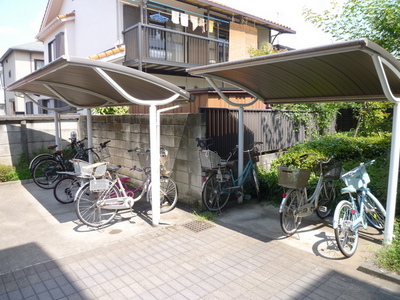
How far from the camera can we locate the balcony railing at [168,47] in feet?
33.6

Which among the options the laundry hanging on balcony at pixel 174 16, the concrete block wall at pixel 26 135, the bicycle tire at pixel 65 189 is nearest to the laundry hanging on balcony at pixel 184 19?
the laundry hanging on balcony at pixel 174 16

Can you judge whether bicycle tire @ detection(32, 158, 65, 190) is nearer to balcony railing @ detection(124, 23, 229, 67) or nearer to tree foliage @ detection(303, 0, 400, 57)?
balcony railing @ detection(124, 23, 229, 67)

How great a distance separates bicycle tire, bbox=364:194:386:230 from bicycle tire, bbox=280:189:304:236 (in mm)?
878

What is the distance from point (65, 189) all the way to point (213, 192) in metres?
3.05

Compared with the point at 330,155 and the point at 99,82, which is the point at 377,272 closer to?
the point at 330,155

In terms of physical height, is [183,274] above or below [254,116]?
below

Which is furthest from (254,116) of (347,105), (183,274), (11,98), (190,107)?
(11,98)

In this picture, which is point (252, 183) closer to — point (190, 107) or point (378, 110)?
point (190, 107)

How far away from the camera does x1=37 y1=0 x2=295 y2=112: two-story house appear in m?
10.6

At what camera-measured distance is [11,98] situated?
2398cm

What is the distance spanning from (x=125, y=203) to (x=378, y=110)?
902cm

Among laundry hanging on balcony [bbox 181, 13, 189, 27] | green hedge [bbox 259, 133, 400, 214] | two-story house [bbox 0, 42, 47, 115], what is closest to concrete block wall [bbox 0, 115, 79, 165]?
laundry hanging on balcony [bbox 181, 13, 189, 27]

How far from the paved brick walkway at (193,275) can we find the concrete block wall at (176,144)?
5.22 ft

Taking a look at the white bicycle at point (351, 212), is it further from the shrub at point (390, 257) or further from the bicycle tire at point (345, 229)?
the shrub at point (390, 257)
